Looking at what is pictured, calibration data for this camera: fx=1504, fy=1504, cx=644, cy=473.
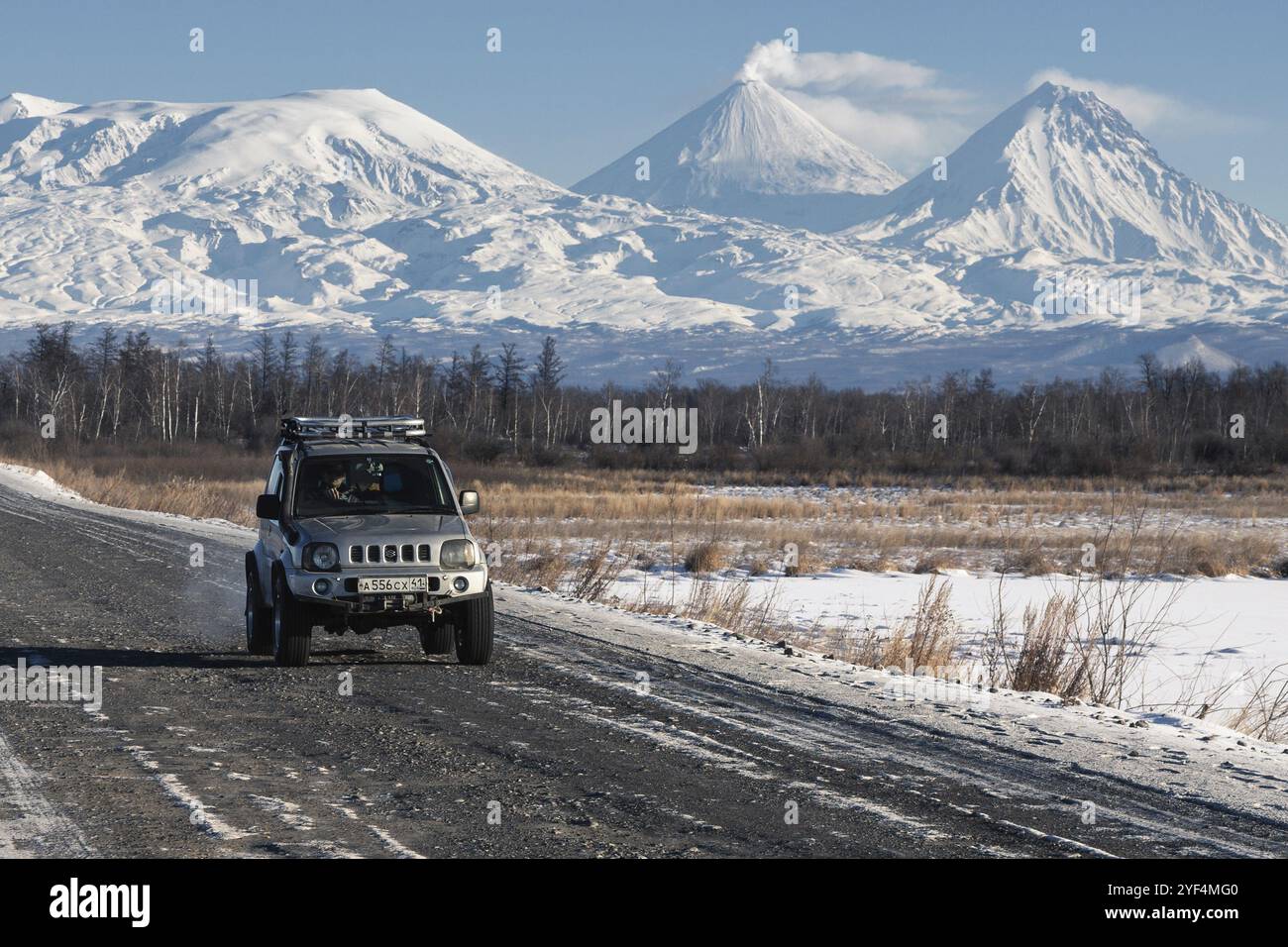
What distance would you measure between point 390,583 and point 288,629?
101 cm

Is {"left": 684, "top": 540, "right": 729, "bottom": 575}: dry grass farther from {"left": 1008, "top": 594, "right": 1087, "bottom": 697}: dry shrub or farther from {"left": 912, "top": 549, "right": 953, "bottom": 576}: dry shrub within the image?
{"left": 1008, "top": 594, "right": 1087, "bottom": 697}: dry shrub

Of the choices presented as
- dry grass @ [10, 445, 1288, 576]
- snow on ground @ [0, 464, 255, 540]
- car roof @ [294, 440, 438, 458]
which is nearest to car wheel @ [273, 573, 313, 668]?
car roof @ [294, 440, 438, 458]

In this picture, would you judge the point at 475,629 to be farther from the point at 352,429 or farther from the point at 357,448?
the point at 352,429

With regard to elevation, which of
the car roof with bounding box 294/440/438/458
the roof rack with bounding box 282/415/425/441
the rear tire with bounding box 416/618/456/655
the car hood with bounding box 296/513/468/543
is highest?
the roof rack with bounding box 282/415/425/441

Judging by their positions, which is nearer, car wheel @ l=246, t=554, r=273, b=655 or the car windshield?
the car windshield

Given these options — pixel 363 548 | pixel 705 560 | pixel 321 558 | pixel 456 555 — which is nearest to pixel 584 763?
pixel 456 555

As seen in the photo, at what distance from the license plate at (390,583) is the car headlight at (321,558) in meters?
0.28

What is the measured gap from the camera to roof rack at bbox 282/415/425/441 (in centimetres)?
1347

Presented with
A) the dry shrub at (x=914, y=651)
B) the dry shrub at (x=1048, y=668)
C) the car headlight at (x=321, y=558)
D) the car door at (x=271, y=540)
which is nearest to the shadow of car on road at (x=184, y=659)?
the car door at (x=271, y=540)

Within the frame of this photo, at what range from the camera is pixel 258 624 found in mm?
13180

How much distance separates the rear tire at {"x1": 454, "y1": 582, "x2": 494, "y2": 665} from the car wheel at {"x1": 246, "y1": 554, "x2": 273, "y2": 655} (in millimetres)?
1814

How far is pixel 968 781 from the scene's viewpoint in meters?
8.54

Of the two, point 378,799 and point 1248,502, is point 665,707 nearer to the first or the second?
point 378,799
